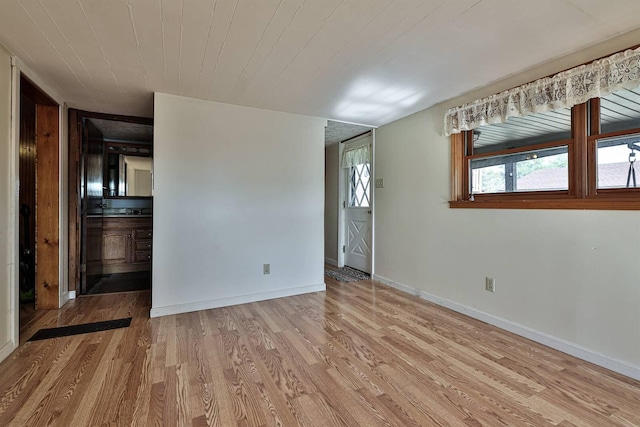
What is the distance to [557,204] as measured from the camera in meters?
2.15

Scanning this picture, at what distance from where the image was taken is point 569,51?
6.67ft

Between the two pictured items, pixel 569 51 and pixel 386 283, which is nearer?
pixel 569 51

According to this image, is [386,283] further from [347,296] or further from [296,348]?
[296,348]

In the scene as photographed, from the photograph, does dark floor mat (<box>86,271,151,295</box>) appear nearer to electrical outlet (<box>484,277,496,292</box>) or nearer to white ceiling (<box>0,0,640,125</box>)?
white ceiling (<box>0,0,640,125</box>)

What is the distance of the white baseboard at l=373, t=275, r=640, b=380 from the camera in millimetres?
1832

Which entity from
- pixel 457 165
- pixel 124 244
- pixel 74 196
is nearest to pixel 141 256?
pixel 124 244

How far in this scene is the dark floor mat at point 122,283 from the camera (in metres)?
3.59

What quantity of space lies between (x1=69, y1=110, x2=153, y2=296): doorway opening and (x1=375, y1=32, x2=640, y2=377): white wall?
333 centimetres

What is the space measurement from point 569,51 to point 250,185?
2962 mm

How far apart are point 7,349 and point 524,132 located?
4.32m

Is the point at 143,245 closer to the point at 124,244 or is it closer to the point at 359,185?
the point at 124,244

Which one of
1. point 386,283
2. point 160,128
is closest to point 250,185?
point 160,128

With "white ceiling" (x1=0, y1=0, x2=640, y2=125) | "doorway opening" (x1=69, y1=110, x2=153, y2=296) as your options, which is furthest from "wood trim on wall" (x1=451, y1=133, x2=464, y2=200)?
"doorway opening" (x1=69, y1=110, x2=153, y2=296)

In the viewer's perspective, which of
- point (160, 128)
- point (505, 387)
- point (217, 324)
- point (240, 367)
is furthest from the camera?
point (160, 128)
